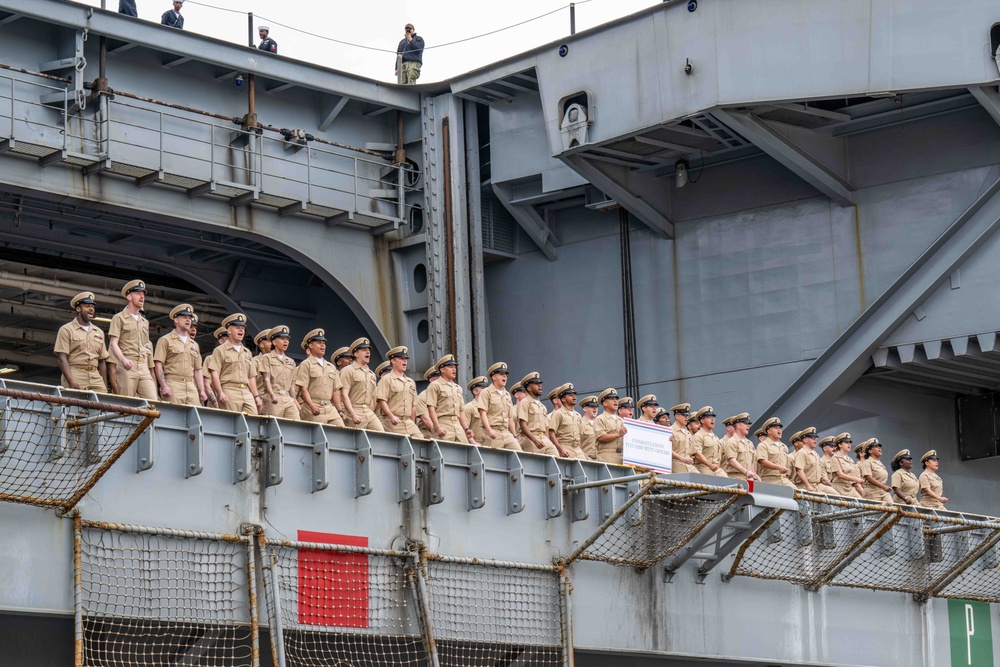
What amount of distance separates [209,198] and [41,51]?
3371mm

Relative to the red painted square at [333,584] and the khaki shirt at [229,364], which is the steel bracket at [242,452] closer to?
the red painted square at [333,584]

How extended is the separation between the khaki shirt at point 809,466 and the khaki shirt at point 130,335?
9.74 metres

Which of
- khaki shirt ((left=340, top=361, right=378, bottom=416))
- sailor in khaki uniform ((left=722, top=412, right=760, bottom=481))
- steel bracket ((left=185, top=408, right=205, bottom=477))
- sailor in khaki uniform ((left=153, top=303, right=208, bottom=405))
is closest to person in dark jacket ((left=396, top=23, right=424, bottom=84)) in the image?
sailor in khaki uniform ((left=722, top=412, right=760, bottom=481))

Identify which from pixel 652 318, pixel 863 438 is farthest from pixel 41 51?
pixel 863 438

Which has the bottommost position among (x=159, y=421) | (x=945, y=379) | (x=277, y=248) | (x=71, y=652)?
(x=71, y=652)

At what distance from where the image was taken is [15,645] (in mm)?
13883

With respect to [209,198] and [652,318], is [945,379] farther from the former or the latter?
[209,198]

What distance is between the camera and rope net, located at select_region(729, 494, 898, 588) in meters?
18.4

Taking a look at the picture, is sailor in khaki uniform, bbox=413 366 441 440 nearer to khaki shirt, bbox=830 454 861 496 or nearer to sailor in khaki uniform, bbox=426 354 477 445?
sailor in khaki uniform, bbox=426 354 477 445

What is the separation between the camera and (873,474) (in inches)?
850

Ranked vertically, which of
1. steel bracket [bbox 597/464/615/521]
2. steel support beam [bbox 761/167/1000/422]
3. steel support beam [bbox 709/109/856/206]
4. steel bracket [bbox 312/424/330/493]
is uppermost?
steel support beam [bbox 709/109/856/206]

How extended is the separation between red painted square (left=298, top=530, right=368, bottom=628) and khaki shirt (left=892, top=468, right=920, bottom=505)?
10212 mm

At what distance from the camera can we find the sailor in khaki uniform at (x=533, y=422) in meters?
17.8

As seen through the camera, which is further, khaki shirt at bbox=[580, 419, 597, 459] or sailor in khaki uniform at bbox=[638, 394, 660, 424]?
sailor in khaki uniform at bbox=[638, 394, 660, 424]
